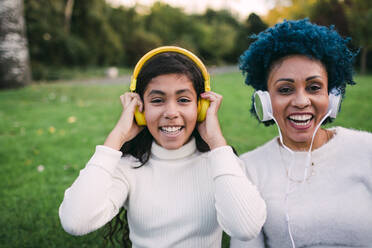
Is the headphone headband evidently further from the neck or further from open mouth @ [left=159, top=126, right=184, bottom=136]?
the neck

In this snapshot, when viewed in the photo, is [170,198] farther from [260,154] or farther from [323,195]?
[323,195]

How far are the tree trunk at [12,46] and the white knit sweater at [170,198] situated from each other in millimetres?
8830

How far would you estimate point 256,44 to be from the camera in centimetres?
213

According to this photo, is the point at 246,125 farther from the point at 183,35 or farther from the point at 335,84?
the point at 183,35

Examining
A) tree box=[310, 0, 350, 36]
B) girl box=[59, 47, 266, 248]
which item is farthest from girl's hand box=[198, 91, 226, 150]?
tree box=[310, 0, 350, 36]

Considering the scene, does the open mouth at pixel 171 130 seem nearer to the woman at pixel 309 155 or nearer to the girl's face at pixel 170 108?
the girl's face at pixel 170 108

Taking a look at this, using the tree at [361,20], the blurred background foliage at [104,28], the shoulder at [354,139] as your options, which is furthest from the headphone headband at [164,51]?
the tree at [361,20]

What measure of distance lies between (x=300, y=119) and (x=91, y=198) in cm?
142

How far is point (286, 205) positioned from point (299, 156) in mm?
375

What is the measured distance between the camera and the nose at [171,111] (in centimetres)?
196

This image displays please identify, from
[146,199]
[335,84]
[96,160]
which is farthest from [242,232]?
[335,84]

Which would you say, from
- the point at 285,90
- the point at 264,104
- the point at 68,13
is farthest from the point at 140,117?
the point at 68,13

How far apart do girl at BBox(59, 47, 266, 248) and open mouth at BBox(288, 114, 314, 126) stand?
1.65 ft

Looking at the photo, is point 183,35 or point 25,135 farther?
point 183,35
